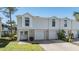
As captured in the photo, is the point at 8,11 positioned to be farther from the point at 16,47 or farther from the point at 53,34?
the point at 53,34

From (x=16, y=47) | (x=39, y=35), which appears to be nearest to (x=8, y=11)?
(x=16, y=47)

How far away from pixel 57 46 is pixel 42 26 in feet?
3.28

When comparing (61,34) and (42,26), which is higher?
(42,26)

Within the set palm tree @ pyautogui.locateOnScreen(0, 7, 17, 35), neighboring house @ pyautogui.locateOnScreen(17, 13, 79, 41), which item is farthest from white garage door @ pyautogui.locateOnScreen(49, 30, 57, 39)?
palm tree @ pyautogui.locateOnScreen(0, 7, 17, 35)

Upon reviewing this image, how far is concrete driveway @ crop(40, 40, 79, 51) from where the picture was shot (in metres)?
8.49

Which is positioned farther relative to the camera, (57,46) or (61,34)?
(61,34)

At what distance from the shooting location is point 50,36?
8.81m

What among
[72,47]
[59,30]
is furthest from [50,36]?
[72,47]

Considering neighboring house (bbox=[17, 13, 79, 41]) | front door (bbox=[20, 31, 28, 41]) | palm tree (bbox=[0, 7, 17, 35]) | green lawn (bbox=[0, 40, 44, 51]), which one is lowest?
green lawn (bbox=[0, 40, 44, 51])

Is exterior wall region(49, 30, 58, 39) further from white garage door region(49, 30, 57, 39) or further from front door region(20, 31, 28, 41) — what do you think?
front door region(20, 31, 28, 41)

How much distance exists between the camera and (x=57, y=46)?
8.58 metres

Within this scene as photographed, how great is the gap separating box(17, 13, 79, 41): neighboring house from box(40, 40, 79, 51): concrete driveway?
0.73 feet
